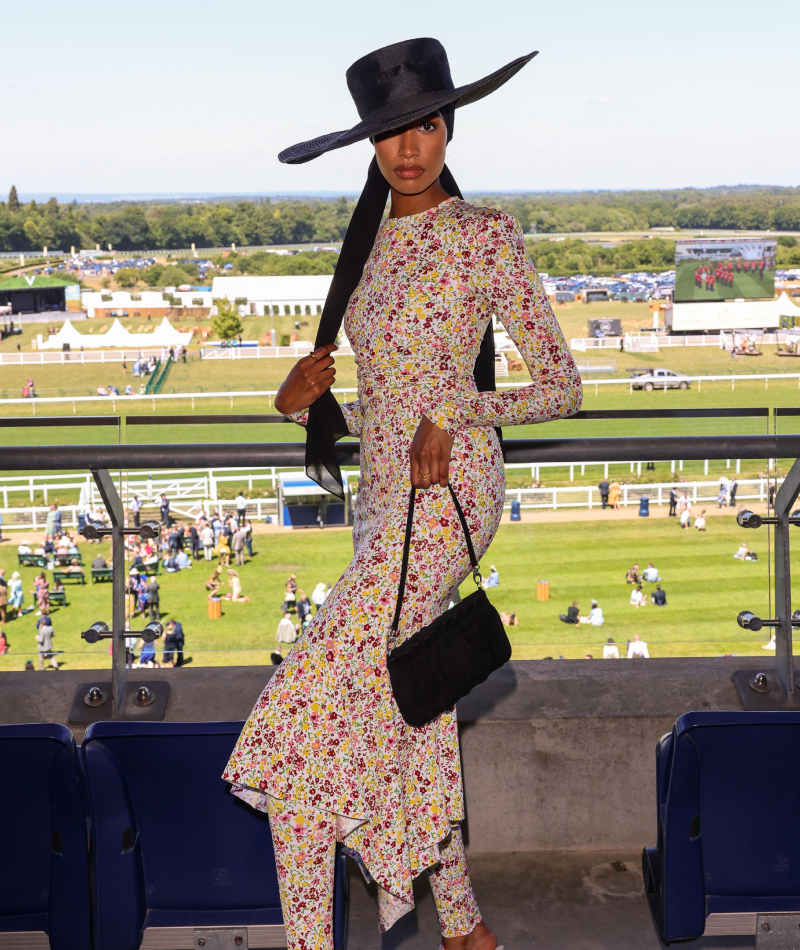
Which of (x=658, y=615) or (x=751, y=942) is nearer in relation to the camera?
(x=751, y=942)

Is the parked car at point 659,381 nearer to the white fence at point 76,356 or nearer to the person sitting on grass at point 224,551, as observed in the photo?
the white fence at point 76,356

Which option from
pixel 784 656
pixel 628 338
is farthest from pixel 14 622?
pixel 628 338

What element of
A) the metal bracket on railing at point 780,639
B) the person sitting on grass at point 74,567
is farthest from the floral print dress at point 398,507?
the person sitting on grass at point 74,567

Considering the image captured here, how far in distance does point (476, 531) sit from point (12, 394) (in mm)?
100265

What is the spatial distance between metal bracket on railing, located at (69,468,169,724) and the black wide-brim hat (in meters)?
1.03

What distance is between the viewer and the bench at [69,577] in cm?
249

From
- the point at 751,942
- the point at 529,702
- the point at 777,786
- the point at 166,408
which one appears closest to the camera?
the point at 777,786

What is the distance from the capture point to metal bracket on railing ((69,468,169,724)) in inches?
96.2

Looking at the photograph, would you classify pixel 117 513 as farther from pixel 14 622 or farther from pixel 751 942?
pixel 751 942

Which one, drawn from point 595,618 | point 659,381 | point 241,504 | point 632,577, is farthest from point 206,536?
point 659,381

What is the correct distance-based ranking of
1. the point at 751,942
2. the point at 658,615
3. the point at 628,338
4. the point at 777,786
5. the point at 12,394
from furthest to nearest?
the point at 628,338 → the point at 12,394 → the point at 658,615 → the point at 751,942 → the point at 777,786

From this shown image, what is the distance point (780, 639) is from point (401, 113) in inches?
60.8

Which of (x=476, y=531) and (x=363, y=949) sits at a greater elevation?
(x=476, y=531)

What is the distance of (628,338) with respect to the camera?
108m
